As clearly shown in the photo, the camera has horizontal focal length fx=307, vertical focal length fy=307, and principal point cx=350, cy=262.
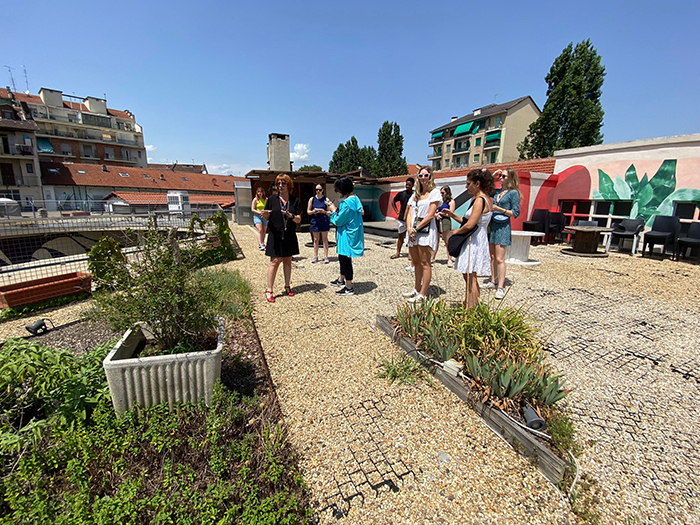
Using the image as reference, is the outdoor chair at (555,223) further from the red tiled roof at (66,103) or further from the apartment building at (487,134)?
the red tiled roof at (66,103)

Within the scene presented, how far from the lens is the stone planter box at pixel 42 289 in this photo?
430 cm

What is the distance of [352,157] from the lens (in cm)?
5391

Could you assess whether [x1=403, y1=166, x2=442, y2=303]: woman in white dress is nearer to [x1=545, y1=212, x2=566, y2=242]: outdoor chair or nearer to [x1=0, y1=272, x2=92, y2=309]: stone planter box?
[x1=0, y1=272, x2=92, y2=309]: stone planter box

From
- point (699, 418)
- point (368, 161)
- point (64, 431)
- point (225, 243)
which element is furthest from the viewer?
point (368, 161)

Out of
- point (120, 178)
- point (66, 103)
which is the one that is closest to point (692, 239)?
point (120, 178)

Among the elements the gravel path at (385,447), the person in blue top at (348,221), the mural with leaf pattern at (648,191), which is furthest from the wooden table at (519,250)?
the gravel path at (385,447)

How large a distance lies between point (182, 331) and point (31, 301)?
3.98 m

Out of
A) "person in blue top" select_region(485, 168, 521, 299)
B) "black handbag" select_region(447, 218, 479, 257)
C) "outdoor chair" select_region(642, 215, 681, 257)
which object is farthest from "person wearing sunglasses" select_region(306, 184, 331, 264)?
"outdoor chair" select_region(642, 215, 681, 257)

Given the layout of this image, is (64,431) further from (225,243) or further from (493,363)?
(225,243)

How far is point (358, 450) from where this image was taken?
6.21 feet

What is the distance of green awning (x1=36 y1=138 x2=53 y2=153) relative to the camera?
44797 millimetres

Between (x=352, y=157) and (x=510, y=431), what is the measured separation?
5550 centimetres

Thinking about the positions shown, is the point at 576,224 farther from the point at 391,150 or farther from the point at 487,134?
the point at 487,134

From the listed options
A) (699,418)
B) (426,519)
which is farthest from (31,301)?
(699,418)
